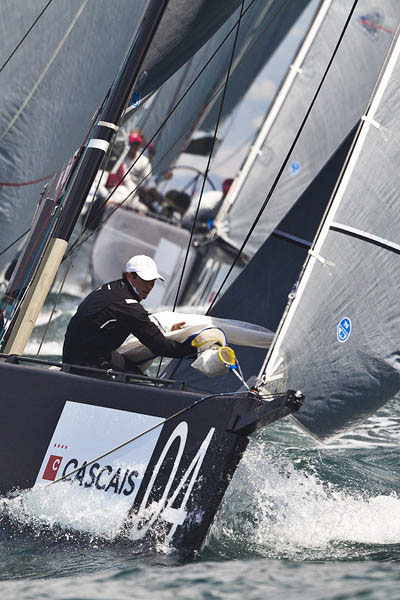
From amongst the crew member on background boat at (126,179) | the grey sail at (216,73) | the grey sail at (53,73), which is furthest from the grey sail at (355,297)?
the crew member on background boat at (126,179)

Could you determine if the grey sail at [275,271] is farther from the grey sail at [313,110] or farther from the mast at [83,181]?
the grey sail at [313,110]

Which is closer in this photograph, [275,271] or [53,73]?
[53,73]

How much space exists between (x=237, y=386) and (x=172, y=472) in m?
1.72

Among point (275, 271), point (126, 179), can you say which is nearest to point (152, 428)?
point (275, 271)

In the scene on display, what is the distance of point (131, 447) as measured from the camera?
11.5 ft

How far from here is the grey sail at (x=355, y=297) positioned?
151 inches

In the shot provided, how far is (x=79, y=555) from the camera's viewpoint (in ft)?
10.8

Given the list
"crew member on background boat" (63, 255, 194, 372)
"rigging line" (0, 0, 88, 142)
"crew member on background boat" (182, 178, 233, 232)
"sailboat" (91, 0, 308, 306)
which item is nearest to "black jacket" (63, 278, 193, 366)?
"crew member on background boat" (63, 255, 194, 372)

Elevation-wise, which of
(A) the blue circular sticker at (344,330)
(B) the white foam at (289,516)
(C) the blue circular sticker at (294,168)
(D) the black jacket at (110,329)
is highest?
(C) the blue circular sticker at (294,168)

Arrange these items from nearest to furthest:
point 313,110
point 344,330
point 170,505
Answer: point 170,505
point 344,330
point 313,110

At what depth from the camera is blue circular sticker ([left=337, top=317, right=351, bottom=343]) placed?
391 centimetres

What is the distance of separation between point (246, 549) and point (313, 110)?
6.84 meters

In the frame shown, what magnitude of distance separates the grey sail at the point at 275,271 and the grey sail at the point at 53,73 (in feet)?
3.50

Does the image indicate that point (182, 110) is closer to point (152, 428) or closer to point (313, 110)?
point (313, 110)
